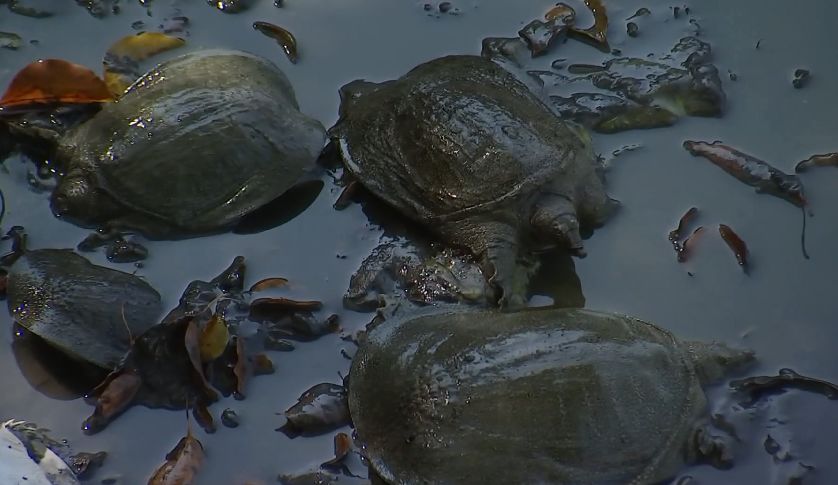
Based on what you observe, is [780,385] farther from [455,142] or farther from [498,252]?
[455,142]

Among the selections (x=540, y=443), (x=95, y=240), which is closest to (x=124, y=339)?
(x=95, y=240)

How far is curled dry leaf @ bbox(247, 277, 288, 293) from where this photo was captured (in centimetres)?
349

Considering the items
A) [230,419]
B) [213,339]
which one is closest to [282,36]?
[213,339]

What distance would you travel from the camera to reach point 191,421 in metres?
3.14

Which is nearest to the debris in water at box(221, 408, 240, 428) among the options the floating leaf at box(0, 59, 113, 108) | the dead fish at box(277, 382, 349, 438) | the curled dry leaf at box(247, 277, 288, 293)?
the dead fish at box(277, 382, 349, 438)

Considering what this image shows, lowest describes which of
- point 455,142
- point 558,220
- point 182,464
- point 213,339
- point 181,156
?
point 182,464

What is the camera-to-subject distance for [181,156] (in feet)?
11.5

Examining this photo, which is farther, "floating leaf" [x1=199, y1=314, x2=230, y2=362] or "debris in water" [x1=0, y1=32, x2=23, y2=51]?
"debris in water" [x1=0, y1=32, x2=23, y2=51]

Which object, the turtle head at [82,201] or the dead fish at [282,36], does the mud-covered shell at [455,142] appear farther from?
the turtle head at [82,201]

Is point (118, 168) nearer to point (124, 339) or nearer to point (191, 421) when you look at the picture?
point (124, 339)

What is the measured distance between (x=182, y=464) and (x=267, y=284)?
0.73 meters

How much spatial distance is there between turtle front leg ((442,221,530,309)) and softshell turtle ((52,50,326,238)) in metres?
0.68

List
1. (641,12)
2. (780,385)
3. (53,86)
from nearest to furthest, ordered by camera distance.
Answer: (780,385) < (53,86) < (641,12)

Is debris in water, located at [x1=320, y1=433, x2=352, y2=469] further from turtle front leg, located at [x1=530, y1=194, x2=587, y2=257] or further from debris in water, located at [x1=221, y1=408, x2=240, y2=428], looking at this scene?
turtle front leg, located at [x1=530, y1=194, x2=587, y2=257]
